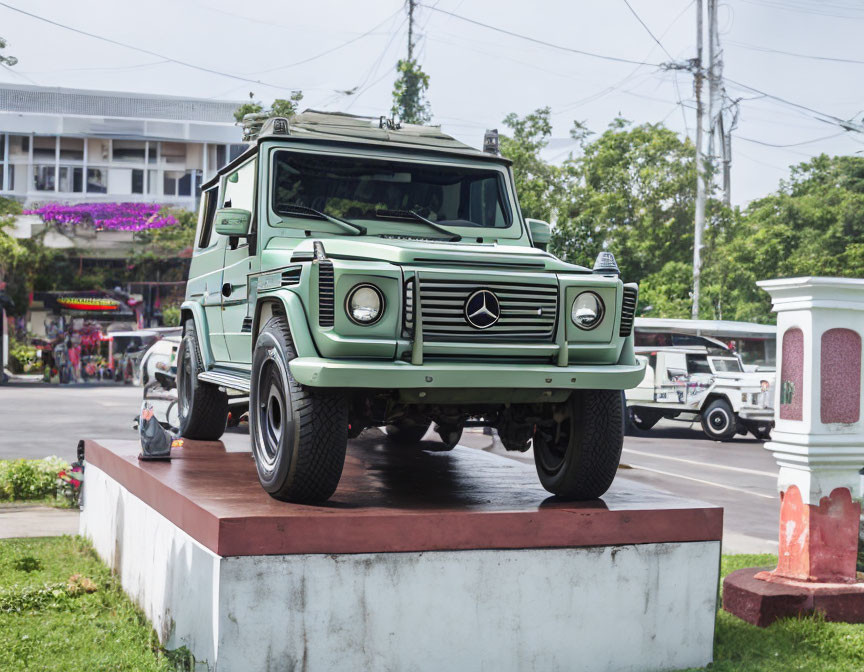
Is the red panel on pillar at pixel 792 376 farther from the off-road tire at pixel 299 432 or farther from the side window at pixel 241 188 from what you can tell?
the side window at pixel 241 188

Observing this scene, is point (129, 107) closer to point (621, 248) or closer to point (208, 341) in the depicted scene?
point (621, 248)

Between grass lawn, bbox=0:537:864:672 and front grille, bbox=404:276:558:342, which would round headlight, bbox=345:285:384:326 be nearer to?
front grille, bbox=404:276:558:342

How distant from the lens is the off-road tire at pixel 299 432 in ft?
16.2

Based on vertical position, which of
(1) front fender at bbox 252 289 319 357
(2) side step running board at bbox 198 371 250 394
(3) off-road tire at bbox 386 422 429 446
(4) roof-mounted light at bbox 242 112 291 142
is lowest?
(3) off-road tire at bbox 386 422 429 446

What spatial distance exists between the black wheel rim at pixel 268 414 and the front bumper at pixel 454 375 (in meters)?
0.48

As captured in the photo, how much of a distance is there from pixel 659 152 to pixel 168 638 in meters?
36.8

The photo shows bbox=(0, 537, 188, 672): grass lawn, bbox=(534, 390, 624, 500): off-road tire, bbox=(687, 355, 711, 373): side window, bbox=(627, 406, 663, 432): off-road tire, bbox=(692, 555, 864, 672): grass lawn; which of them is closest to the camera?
bbox=(0, 537, 188, 672): grass lawn

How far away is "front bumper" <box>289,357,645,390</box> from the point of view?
4.77 m

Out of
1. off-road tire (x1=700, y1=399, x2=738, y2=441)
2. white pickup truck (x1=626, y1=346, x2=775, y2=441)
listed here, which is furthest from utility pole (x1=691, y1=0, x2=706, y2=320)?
off-road tire (x1=700, y1=399, x2=738, y2=441)

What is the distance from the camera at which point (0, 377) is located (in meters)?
36.5

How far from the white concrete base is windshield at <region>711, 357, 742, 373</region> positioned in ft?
54.8

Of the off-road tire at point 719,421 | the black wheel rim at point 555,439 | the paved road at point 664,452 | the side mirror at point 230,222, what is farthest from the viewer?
the off-road tire at point 719,421

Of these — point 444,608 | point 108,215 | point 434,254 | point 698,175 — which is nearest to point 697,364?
point 698,175

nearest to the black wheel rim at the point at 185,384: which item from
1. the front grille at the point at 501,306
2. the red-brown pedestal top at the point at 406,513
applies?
the red-brown pedestal top at the point at 406,513
